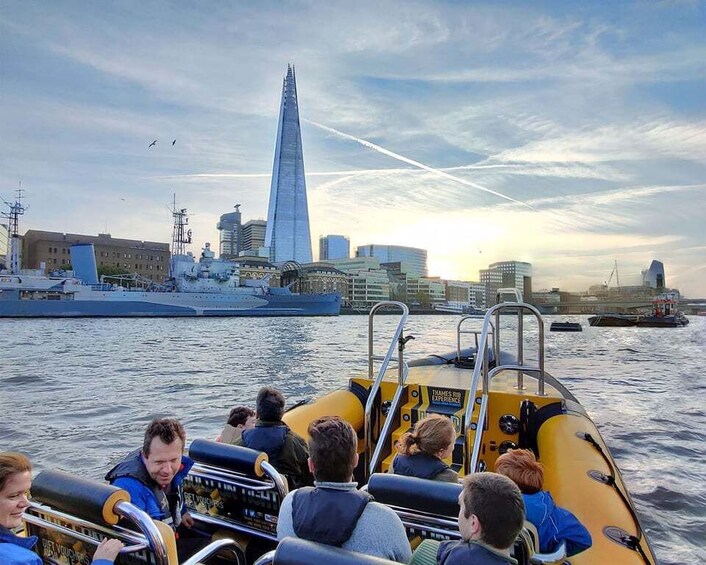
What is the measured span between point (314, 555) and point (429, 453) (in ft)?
4.41

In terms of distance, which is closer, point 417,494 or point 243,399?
point 417,494

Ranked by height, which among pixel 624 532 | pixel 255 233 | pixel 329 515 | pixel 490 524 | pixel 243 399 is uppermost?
pixel 255 233

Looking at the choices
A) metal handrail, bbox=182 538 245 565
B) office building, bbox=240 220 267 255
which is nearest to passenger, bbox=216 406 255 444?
metal handrail, bbox=182 538 245 565

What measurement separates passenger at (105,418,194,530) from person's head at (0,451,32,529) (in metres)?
0.44

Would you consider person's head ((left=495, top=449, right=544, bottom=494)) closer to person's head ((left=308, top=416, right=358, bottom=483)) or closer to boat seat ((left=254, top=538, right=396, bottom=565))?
→ person's head ((left=308, top=416, right=358, bottom=483))

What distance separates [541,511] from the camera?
266cm

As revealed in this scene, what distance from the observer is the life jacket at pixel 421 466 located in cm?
292

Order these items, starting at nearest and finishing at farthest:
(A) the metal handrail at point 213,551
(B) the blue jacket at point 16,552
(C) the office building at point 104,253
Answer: (B) the blue jacket at point 16,552
(A) the metal handrail at point 213,551
(C) the office building at point 104,253

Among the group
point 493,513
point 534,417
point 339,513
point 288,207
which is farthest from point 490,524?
point 288,207

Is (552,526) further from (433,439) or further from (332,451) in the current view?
(332,451)

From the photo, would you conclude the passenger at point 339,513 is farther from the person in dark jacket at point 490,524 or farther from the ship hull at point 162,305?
the ship hull at point 162,305

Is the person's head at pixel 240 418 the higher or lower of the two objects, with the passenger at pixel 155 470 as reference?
lower

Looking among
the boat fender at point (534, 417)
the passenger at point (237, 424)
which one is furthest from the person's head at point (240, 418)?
the boat fender at point (534, 417)

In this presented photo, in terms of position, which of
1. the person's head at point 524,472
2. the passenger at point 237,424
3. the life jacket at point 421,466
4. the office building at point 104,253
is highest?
the office building at point 104,253
